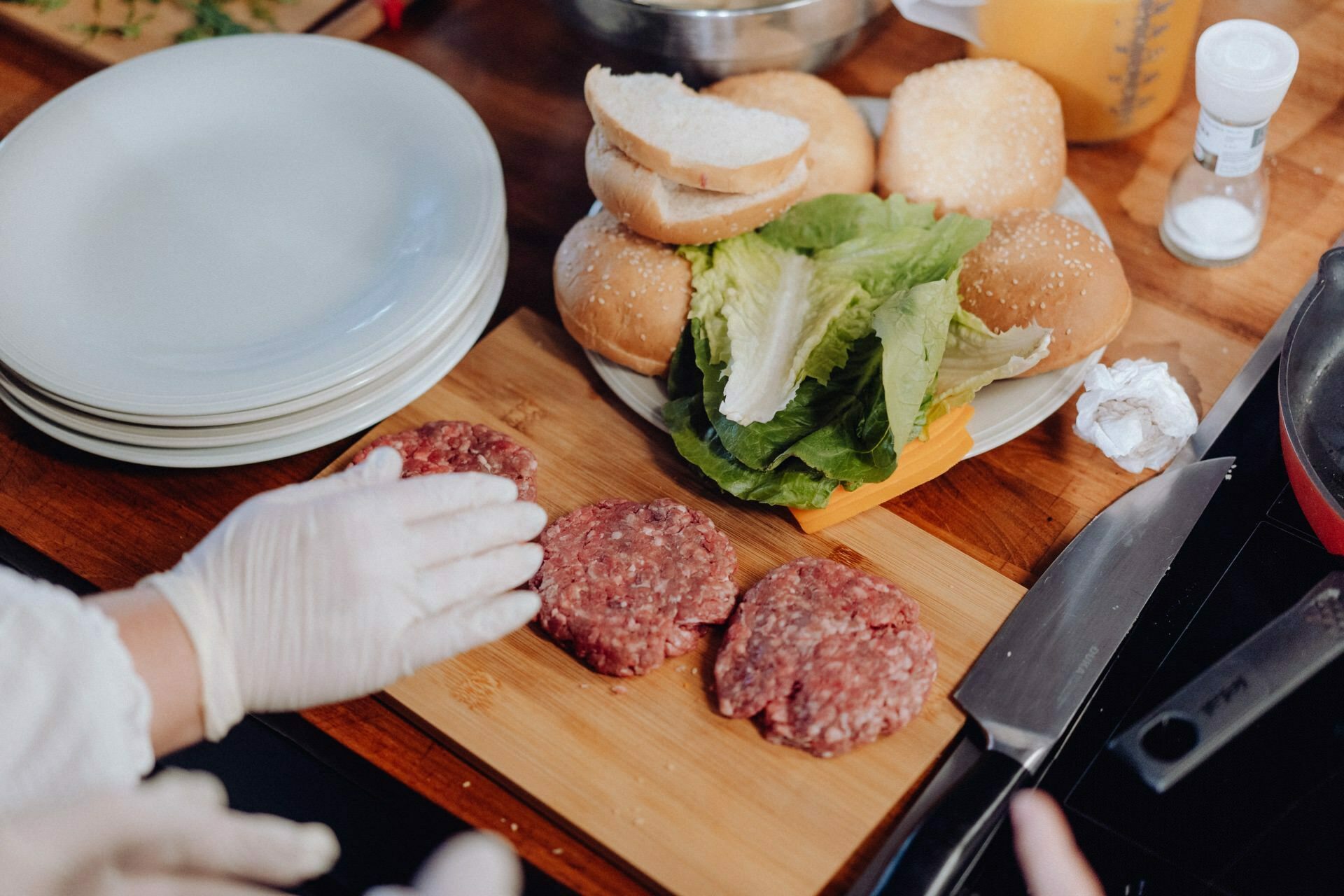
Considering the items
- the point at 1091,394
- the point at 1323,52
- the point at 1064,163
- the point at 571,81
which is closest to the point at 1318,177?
the point at 1323,52

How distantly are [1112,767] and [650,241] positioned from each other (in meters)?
1.02

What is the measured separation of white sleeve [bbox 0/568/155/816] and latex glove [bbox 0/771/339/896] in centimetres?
5

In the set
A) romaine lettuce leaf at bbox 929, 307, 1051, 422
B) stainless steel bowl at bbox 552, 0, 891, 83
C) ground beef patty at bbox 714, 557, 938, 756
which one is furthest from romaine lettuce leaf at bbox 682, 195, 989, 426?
stainless steel bowl at bbox 552, 0, 891, 83

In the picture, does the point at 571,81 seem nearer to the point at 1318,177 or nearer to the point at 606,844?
the point at 1318,177

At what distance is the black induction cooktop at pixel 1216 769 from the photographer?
1298 millimetres

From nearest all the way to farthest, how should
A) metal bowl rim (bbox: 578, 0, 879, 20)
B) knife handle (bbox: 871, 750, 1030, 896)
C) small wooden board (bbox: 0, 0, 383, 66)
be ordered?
knife handle (bbox: 871, 750, 1030, 896) < metal bowl rim (bbox: 578, 0, 879, 20) < small wooden board (bbox: 0, 0, 383, 66)

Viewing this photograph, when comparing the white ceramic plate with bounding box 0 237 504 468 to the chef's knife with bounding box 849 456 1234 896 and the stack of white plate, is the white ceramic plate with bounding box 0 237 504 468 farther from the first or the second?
the chef's knife with bounding box 849 456 1234 896

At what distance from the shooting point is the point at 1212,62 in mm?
1688

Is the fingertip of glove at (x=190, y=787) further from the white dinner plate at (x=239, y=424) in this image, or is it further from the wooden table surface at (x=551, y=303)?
the white dinner plate at (x=239, y=424)

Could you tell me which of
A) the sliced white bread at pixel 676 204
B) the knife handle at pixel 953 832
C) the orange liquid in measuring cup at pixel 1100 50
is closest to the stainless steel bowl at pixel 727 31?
the orange liquid in measuring cup at pixel 1100 50

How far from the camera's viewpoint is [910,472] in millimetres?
1623

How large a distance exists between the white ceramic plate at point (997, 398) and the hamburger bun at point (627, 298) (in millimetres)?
24

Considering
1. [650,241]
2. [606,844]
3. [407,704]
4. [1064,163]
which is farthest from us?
[1064,163]

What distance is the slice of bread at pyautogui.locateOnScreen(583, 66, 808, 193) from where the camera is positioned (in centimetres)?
169
